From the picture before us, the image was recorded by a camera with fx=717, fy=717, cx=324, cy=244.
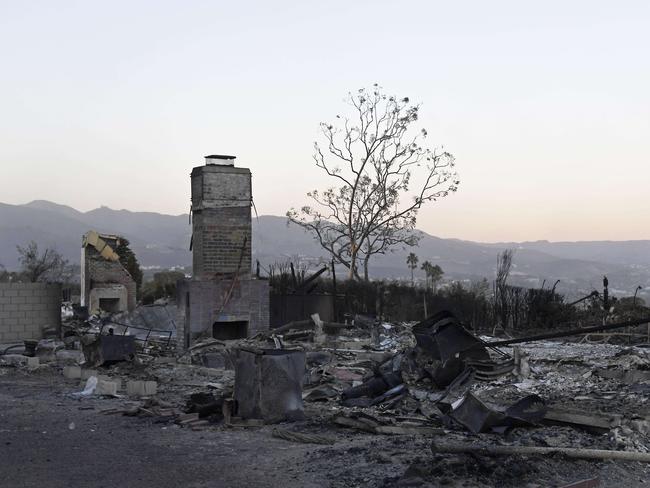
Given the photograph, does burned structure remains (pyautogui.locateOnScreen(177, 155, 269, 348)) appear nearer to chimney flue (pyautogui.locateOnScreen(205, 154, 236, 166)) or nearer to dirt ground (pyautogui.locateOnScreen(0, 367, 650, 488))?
chimney flue (pyautogui.locateOnScreen(205, 154, 236, 166))

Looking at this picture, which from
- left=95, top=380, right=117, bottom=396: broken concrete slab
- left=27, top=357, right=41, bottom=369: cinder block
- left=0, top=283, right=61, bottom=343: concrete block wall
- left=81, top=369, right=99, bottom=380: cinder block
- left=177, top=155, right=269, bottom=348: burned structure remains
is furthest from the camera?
left=0, top=283, right=61, bottom=343: concrete block wall

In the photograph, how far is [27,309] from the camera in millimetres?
17922

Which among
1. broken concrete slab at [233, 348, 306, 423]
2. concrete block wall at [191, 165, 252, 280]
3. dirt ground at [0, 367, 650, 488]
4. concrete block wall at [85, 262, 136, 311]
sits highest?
concrete block wall at [191, 165, 252, 280]

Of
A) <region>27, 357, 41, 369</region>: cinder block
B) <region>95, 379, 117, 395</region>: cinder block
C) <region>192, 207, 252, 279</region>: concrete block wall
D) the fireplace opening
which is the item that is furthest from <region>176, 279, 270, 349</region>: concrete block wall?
<region>95, 379, 117, 395</region>: cinder block

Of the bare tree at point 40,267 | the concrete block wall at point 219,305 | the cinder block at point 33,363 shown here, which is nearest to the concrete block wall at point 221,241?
the concrete block wall at point 219,305

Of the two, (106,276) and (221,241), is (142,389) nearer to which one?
(221,241)

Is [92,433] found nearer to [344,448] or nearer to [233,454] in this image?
[233,454]

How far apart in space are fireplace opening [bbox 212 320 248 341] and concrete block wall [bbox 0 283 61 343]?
515 cm

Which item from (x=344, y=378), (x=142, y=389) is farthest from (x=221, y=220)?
(x=142, y=389)

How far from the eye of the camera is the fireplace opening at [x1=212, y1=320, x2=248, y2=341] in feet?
51.1

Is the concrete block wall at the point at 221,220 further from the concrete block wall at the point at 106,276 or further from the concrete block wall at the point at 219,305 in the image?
the concrete block wall at the point at 106,276

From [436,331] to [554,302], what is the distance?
10.5 meters

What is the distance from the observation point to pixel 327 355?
13617mm

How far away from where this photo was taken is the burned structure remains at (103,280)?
3011 cm
